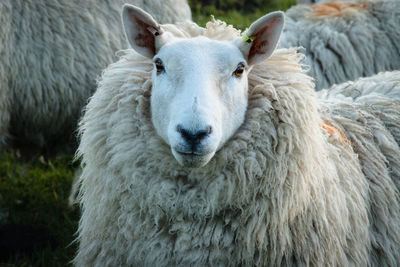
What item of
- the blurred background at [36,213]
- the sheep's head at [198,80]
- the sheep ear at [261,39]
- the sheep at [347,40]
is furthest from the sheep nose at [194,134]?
the sheep at [347,40]

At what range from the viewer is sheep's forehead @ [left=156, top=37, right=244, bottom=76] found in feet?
9.07

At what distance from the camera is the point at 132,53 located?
3.34m

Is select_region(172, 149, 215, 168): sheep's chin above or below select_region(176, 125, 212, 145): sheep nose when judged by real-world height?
below

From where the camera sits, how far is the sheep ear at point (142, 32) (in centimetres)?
299

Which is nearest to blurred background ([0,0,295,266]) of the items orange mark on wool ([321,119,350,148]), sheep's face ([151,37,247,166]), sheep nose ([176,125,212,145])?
sheep's face ([151,37,247,166])

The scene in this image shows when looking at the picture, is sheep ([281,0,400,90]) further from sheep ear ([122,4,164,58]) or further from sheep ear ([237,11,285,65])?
sheep ear ([122,4,164,58])

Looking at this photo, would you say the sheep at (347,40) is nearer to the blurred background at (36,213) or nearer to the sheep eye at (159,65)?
the blurred background at (36,213)

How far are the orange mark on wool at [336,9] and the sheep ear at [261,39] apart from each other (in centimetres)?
307

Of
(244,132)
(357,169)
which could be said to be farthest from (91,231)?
(357,169)

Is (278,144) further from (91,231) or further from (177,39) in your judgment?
(91,231)

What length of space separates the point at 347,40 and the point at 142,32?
3096 mm

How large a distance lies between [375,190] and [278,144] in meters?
0.77

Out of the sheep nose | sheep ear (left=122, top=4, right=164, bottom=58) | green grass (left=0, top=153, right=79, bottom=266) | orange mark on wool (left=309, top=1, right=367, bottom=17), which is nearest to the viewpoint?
the sheep nose

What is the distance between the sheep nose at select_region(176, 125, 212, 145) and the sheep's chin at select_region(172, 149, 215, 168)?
91mm
